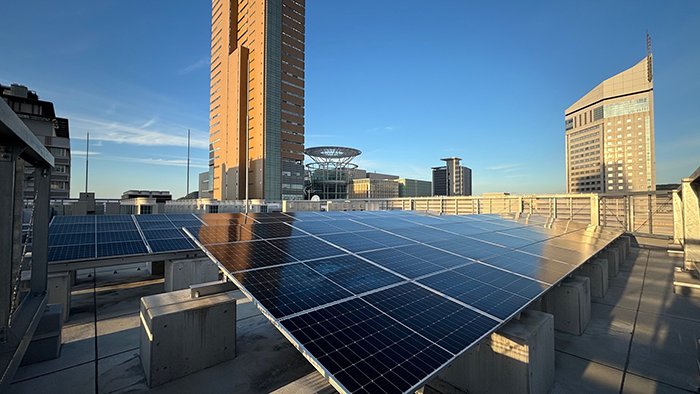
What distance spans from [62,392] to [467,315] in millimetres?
8673

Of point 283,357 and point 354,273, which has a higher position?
point 354,273

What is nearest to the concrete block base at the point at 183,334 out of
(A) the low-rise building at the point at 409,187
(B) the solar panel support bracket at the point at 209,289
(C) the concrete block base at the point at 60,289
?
(B) the solar panel support bracket at the point at 209,289

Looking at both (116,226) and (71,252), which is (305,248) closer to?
(71,252)

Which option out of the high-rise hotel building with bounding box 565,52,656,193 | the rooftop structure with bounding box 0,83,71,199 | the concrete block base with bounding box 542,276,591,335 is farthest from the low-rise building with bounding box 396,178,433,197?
the concrete block base with bounding box 542,276,591,335

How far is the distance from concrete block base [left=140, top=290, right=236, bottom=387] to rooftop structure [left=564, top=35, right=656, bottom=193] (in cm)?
20919

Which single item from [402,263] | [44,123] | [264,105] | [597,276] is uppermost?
[264,105]

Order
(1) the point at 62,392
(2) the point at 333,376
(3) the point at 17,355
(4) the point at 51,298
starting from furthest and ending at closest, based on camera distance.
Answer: (4) the point at 51,298 < (1) the point at 62,392 < (3) the point at 17,355 < (2) the point at 333,376

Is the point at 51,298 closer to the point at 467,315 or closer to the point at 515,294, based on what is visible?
the point at 467,315

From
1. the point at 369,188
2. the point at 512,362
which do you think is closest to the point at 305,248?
the point at 512,362

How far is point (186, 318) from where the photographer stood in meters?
6.96

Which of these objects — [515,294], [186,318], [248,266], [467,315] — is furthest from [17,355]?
[515,294]

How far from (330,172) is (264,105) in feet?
150

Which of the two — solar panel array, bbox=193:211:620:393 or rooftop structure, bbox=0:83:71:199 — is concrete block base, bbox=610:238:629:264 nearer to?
solar panel array, bbox=193:211:620:393

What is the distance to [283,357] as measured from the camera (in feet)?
25.9
